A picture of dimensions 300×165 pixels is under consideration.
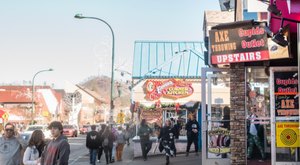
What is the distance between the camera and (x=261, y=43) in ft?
41.6

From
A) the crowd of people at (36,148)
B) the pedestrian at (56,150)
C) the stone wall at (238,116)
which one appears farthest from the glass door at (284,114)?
the pedestrian at (56,150)

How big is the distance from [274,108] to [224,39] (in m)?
2.22

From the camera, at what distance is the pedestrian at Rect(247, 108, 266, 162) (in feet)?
45.3

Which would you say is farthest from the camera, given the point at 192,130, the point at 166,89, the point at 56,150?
the point at 166,89

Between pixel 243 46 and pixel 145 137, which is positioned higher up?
pixel 243 46

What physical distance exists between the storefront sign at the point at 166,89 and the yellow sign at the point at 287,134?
1263cm

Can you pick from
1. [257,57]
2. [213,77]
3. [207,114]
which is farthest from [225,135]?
[257,57]

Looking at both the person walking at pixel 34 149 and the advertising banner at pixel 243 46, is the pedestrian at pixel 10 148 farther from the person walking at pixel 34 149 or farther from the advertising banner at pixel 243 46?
the advertising banner at pixel 243 46

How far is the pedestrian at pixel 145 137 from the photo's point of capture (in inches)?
853

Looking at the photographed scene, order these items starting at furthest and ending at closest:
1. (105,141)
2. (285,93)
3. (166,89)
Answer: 1. (166,89)
2. (105,141)
3. (285,93)

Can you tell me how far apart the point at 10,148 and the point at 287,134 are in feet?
23.1

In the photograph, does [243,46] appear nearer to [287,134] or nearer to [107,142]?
[287,134]

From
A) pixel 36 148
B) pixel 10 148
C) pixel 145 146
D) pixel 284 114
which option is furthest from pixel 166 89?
pixel 36 148

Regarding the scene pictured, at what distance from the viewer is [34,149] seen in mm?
7852
